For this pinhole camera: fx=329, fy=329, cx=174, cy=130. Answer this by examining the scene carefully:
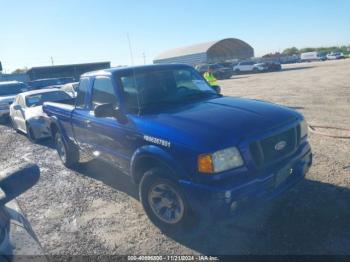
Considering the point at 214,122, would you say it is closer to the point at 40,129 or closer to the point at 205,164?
the point at 205,164

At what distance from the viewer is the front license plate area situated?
371cm

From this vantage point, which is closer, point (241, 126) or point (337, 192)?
point (241, 126)

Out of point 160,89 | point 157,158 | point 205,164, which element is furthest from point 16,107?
point 205,164

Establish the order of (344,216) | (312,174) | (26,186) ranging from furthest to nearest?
1. (312,174)
2. (344,216)
3. (26,186)

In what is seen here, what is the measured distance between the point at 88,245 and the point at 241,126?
233cm

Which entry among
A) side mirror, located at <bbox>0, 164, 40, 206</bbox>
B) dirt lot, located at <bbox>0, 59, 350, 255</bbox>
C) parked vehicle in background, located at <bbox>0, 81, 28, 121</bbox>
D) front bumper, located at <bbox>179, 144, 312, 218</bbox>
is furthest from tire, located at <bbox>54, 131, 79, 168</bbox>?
parked vehicle in background, located at <bbox>0, 81, 28, 121</bbox>

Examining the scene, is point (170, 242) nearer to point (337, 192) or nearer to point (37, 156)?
point (337, 192)

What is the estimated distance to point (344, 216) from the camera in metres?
3.99

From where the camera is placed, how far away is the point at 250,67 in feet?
141

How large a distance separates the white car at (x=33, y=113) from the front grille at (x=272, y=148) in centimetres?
686

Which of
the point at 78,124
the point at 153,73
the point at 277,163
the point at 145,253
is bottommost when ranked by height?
the point at 145,253

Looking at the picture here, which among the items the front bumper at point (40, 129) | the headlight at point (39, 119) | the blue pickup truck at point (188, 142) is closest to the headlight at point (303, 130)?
the blue pickup truck at point (188, 142)

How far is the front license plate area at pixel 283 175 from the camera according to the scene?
12.2ft

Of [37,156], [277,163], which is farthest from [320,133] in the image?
[37,156]
